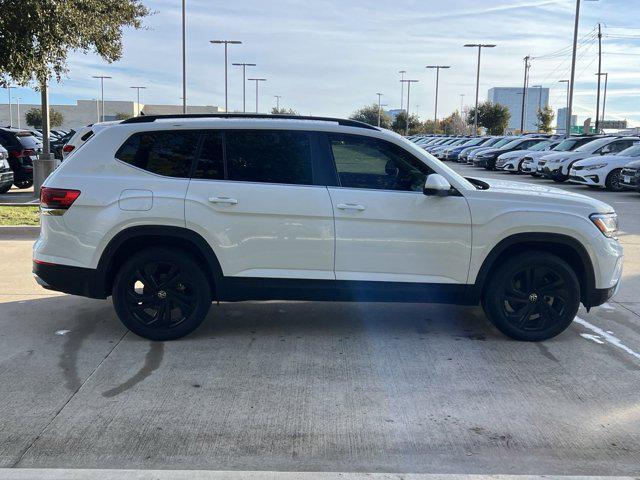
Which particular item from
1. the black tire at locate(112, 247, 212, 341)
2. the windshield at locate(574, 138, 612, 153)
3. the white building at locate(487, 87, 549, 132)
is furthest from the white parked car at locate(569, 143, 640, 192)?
the white building at locate(487, 87, 549, 132)

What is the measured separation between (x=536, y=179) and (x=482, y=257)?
20193mm

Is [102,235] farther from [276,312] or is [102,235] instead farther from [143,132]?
[276,312]

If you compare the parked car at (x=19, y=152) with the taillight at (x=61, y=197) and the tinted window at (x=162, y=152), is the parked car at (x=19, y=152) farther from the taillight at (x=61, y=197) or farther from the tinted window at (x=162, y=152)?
the tinted window at (x=162, y=152)

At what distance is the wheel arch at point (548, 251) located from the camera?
5.16 metres

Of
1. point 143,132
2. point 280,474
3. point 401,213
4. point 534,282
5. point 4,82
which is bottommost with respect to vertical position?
point 280,474

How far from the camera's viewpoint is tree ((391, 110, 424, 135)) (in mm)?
81062

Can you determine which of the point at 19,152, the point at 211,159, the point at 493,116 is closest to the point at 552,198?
the point at 211,159

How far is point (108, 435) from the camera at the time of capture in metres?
3.68

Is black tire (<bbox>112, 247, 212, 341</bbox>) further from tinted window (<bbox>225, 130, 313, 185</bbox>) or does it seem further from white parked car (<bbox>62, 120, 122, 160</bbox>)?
white parked car (<bbox>62, 120, 122, 160</bbox>)

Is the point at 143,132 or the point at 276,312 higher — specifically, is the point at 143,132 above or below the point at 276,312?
above

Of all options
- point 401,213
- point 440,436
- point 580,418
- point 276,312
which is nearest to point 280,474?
point 440,436

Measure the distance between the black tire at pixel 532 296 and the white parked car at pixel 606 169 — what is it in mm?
→ 13887

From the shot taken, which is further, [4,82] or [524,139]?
[524,139]

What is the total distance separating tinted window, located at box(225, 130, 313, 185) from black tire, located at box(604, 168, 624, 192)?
50.3 feet
